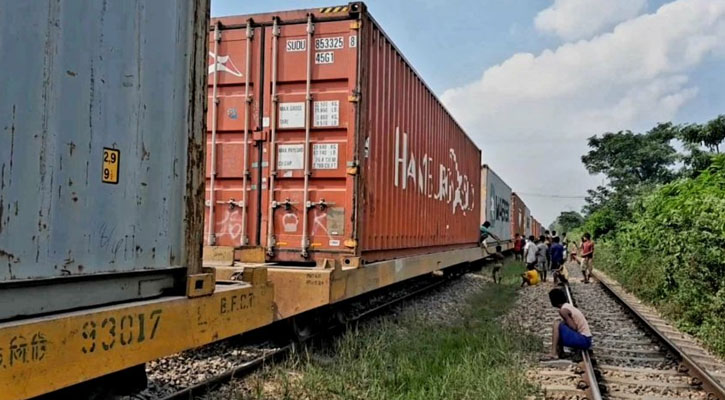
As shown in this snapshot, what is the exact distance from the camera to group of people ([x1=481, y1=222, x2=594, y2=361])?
694cm

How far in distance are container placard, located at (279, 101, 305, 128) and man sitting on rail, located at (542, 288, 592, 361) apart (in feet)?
12.0

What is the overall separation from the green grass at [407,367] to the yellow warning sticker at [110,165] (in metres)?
2.38

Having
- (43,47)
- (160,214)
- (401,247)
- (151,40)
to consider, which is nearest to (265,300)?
(160,214)

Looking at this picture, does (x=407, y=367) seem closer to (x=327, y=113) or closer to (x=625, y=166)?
(x=327, y=113)

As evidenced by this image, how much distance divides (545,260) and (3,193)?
15.3 meters

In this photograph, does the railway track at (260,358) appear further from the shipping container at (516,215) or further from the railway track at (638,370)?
the shipping container at (516,215)

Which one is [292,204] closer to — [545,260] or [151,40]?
[151,40]

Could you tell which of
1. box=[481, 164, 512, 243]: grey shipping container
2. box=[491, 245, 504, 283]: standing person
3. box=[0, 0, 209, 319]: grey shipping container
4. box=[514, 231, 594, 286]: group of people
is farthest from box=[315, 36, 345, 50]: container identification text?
box=[481, 164, 512, 243]: grey shipping container

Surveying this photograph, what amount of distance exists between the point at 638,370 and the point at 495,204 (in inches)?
639

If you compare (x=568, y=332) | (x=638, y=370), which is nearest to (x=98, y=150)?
(x=568, y=332)

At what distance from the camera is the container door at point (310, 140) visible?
6.48m

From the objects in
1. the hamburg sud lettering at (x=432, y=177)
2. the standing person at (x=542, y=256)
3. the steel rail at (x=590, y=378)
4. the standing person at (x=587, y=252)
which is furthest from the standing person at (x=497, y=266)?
the steel rail at (x=590, y=378)

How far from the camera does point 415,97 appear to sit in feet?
31.0

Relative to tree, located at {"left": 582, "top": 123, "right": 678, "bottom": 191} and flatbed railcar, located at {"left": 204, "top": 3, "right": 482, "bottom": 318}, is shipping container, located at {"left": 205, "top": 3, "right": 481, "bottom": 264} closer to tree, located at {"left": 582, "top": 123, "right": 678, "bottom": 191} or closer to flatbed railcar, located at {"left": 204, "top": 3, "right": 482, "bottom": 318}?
flatbed railcar, located at {"left": 204, "top": 3, "right": 482, "bottom": 318}
